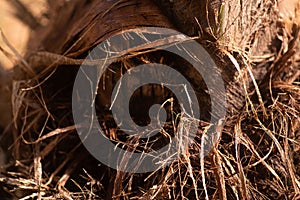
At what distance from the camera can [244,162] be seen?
80 centimetres

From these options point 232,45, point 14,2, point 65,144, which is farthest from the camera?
point 14,2

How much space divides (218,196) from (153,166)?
95 mm

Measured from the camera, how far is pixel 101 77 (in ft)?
2.75

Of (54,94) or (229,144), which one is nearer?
(229,144)

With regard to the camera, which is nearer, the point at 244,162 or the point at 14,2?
the point at 244,162

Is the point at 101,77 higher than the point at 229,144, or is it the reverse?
the point at 101,77

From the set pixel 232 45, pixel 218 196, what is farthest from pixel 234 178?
pixel 232 45

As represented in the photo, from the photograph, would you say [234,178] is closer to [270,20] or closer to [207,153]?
[207,153]

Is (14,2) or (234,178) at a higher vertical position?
(14,2)

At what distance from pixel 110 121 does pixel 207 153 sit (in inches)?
6.5

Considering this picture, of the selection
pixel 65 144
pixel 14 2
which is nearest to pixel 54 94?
pixel 65 144

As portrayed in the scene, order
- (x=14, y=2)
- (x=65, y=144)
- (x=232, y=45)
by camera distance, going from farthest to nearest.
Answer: (x=14, y=2)
(x=65, y=144)
(x=232, y=45)

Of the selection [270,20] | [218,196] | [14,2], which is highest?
[14,2]

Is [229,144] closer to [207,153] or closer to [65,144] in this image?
[207,153]
